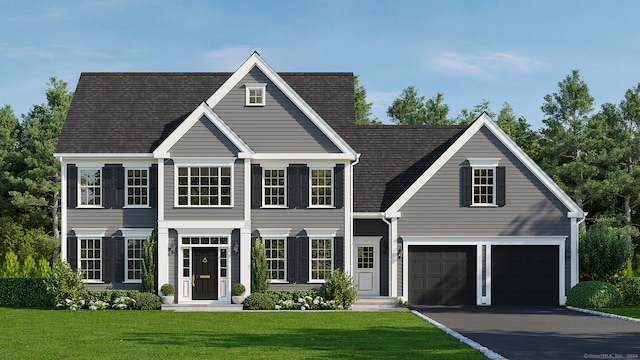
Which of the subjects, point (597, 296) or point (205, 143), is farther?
point (205, 143)

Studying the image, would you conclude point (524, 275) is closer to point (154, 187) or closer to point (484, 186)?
point (484, 186)

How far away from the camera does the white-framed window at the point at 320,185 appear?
106 feet

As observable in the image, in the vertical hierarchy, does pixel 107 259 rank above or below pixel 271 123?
below

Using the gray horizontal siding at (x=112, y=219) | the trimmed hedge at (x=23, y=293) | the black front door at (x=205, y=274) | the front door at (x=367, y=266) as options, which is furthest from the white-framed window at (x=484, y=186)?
the trimmed hedge at (x=23, y=293)

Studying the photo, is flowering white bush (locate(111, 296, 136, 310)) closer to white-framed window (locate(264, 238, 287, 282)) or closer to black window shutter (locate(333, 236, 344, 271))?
white-framed window (locate(264, 238, 287, 282))

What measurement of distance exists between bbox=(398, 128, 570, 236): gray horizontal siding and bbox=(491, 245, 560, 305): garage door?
2.42 feet

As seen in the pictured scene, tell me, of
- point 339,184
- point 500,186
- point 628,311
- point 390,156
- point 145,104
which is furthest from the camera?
point 390,156

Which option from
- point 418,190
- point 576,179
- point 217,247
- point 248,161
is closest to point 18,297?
point 217,247

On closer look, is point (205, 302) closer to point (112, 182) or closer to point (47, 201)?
point (112, 182)

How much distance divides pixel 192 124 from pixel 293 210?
5.23 m

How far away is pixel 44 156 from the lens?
52.7 meters

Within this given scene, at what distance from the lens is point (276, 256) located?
32.2 meters

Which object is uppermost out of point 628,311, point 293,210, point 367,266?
point 293,210

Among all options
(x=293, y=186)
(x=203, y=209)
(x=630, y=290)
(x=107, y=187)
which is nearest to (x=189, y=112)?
(x=107, y=187)
